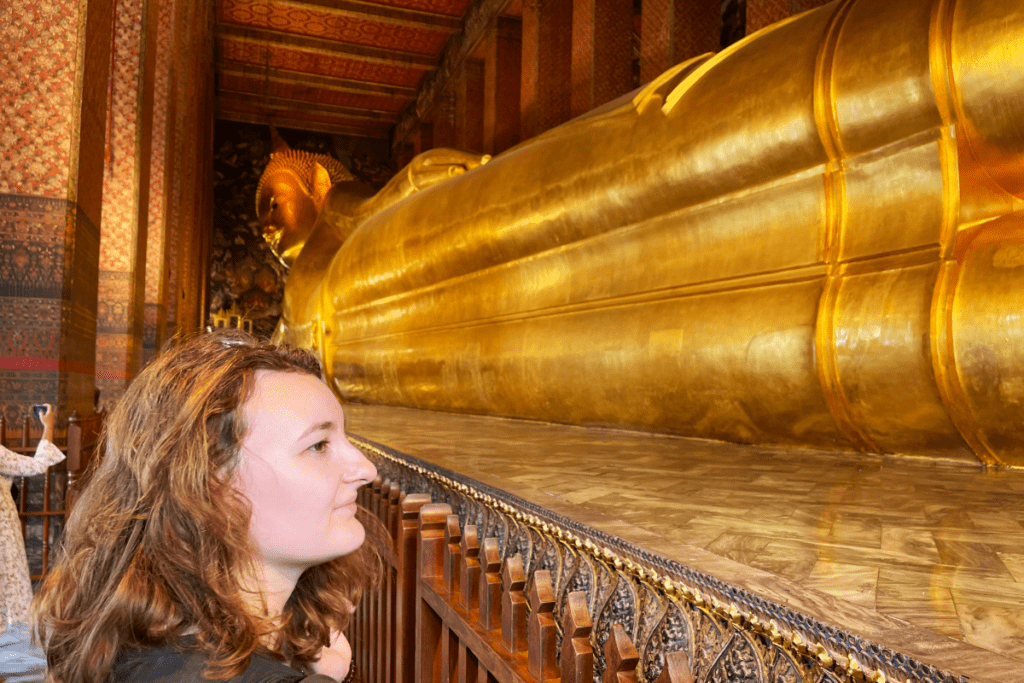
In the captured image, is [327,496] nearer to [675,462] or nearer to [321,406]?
[321,406]

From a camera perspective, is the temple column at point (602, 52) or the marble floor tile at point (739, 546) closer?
the marble floor tile at point (739, 546)

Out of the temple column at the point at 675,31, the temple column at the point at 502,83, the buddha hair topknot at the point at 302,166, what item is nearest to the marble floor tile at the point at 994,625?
the temple column at the point at 675,31

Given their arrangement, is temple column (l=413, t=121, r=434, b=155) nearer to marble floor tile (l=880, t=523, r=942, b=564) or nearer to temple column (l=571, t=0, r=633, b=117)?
temple column (l=571, t=0, r=633, b=117)

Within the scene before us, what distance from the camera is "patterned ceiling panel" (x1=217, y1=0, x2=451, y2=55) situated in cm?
895

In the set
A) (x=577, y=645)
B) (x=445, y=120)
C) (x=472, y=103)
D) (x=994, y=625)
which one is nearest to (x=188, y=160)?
(x=472, y=103)

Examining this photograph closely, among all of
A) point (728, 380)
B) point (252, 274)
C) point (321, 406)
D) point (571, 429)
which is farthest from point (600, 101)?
point (252, 274)

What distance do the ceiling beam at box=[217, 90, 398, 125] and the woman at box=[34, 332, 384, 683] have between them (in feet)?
39.1

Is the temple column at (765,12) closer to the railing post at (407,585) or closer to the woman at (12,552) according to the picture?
the railing post at (407,585)

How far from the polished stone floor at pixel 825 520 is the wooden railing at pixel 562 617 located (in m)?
0.02

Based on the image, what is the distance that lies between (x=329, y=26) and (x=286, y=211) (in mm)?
2718

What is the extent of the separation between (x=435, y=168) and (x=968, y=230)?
3.20 metres

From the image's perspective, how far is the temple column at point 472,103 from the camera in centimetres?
898

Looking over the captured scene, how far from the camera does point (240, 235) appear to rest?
12039 millimetres

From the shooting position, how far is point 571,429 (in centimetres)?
245
